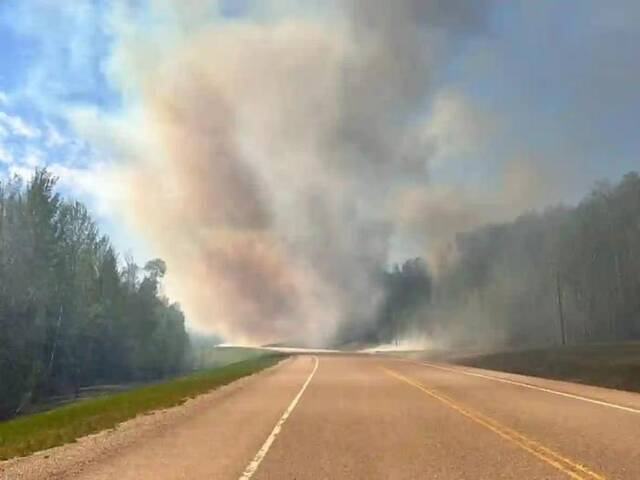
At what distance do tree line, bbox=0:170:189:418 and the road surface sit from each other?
21798 mm

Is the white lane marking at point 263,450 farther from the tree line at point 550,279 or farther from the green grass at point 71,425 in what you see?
the tree line at point 550,279

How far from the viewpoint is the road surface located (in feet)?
29.4

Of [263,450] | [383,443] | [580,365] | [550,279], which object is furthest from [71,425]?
[550,279]

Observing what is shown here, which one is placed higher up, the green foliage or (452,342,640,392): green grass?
the green foliage

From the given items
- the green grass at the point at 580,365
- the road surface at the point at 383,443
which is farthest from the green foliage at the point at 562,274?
the road surface at the point at 383,443

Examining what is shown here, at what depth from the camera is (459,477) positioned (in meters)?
8.31

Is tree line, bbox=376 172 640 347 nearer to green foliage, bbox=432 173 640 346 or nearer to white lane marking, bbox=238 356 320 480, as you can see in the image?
green foliage, bbox=432 173 640 346

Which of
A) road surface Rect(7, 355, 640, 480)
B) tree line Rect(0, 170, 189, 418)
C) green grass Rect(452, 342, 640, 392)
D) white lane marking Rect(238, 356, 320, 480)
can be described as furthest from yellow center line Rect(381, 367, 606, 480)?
tree line Rect(0, 170, 189, 418)

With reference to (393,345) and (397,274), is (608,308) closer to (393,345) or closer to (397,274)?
(393,345)

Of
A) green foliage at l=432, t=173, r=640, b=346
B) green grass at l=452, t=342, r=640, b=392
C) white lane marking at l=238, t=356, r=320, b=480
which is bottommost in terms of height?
white lane marking at l=238, t=356, r=320, b=480

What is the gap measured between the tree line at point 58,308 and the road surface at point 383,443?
21798 millimetres

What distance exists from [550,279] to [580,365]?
154 feet

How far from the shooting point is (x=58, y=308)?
154 feet

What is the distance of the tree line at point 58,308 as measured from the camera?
38.5 m
